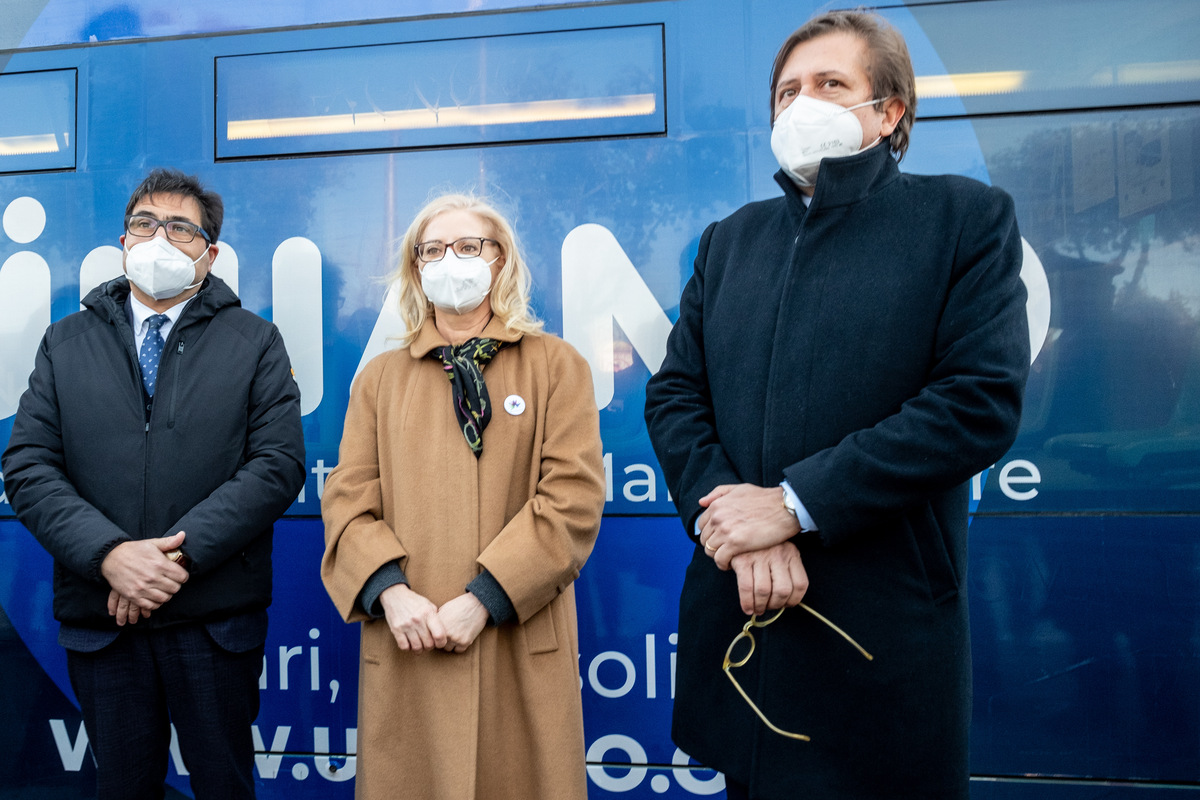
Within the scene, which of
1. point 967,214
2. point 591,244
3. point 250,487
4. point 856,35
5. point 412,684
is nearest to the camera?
point 967,214

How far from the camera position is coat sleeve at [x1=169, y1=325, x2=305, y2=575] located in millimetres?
1980

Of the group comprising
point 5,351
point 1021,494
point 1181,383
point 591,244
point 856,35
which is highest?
point 856,35

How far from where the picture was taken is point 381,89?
95.7 inches

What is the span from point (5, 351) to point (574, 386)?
1979mm

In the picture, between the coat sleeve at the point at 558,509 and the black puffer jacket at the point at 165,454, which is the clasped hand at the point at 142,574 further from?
the coat sleeve at the point at 558,509

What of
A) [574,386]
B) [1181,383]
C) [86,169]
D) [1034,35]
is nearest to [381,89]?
[86,169]

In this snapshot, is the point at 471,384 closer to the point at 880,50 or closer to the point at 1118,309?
the point at 880,50

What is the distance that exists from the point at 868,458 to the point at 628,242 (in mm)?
1283

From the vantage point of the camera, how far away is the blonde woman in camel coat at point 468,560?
5.94 feet

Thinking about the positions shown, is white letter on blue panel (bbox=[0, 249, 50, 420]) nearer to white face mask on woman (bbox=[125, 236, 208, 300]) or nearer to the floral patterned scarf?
white face mask on woman (bbox=[125, 236, 208, 300])

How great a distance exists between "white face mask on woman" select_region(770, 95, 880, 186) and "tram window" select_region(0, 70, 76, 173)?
2.32 m

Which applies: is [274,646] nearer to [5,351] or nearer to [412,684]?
[412,684]

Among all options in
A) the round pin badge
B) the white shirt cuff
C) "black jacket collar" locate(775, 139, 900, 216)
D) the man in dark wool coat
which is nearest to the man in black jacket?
the round pin badge

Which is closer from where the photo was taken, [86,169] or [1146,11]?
[1146,11]
